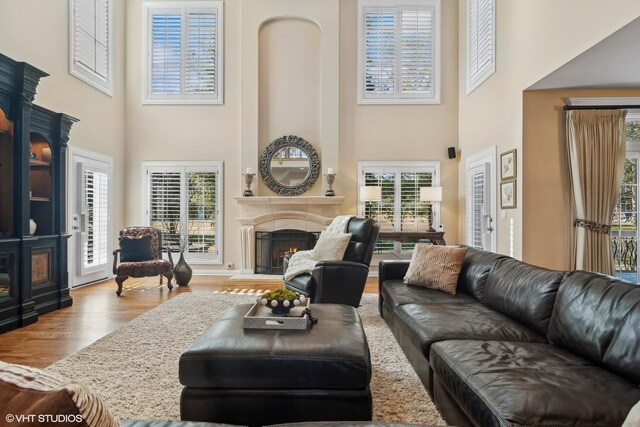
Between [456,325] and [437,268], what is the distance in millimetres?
1165

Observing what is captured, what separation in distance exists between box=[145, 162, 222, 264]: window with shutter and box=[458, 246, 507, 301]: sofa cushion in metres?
4.82

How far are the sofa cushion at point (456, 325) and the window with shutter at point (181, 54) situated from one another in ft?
19.4

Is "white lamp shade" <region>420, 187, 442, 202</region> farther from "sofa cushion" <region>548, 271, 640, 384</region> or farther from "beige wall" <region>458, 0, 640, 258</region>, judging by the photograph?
"sofa cushion" <region>548, 271, 640, 384</region>

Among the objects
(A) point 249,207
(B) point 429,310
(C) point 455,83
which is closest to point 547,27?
(C) point 455,83

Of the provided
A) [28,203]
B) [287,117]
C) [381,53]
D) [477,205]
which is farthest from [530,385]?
[381,53]

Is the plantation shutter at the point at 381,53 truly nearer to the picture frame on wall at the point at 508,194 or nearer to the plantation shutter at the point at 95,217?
the picture frame on wall at the point at 508,194

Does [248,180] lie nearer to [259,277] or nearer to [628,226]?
[259,277]

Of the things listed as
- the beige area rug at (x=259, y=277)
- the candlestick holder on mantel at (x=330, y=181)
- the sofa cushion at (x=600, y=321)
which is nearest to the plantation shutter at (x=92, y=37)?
the beige area rug at (x=259, y=277)

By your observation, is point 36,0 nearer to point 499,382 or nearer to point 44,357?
point 44,357

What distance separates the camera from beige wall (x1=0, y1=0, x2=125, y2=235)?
457cm

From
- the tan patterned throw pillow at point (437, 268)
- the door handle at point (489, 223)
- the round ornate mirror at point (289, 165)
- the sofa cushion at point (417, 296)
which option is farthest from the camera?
the round ornate mirror at point (289, 165)

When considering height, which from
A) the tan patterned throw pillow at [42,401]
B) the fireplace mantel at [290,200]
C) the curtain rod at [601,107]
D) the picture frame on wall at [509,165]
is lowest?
the tan patterned throw pillow at [42,401]

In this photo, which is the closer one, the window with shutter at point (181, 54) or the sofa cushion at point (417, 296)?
the sofa cushion at point (417, 296)

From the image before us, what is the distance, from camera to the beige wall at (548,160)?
15.1 ft
